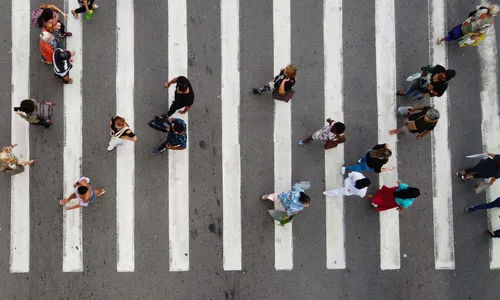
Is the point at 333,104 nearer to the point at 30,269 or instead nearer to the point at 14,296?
the point at 30,269

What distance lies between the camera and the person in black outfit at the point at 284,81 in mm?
7137

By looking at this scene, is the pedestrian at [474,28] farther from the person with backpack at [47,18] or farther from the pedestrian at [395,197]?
the person with backpack at [47,18]

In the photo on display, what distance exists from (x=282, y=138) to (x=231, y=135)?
3.58 feet

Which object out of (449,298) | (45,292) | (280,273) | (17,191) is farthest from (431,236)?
(17,191)

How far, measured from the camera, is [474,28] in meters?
8.20

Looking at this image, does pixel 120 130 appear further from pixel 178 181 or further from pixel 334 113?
pixel 334 113

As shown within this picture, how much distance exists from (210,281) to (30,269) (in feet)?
11.7

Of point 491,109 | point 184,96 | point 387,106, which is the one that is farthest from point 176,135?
point 491,109

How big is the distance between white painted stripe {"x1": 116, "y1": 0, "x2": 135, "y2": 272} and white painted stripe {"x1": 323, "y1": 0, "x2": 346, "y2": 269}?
4104 millimetres

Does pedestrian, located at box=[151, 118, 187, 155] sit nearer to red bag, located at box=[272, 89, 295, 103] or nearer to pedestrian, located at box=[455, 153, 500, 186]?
red bag, located at box=[272, 89, 295, 103]

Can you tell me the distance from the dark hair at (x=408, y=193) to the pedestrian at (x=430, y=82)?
2.20 m

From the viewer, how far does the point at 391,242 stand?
8562mm

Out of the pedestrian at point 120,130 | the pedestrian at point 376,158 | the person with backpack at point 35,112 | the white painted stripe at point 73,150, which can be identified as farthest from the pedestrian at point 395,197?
the person with backpack at point 35,112

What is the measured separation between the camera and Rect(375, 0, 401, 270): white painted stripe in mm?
8555
